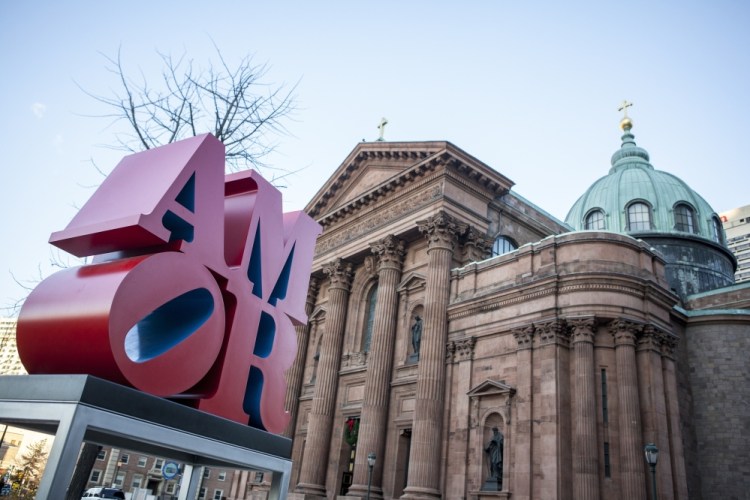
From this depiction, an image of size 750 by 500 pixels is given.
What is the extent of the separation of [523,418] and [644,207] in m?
23.0

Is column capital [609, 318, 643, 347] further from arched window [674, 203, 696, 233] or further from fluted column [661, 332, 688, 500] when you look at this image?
arched window [674, 203, 696, 233]

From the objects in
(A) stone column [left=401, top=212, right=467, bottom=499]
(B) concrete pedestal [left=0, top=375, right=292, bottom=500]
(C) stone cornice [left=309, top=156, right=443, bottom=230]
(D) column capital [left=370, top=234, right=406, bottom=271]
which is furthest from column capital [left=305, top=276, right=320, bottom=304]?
(B) concrete pedestal [left=0, top=375, right=292, bottom=500]

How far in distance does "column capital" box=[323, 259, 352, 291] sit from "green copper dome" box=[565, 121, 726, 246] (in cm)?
1712

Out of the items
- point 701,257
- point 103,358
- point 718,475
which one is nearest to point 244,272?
point 103,358

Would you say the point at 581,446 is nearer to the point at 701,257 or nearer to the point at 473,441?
the point at 473,441

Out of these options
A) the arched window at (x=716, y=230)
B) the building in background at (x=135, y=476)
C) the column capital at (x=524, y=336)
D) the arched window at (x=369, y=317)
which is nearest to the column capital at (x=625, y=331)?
the column capital at (x=524, y=336)

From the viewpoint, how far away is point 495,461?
73.9 feet

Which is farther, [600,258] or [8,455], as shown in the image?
[8,455]

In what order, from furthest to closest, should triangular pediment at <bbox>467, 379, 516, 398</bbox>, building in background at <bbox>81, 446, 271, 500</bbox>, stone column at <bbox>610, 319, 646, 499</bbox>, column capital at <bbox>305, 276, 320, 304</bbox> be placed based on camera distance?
building in background at <bbox>81, 446, 271, 500</bbox>
column capital at <bbox>305, 276, 320, 304</bbox>
triangular pediment at <bbox>467, 379, 516, 398</bbox>
stone column at <bbox>610, 319, 646, 499</bbox>

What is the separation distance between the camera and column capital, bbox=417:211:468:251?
28812 mm

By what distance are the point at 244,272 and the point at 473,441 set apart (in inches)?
677

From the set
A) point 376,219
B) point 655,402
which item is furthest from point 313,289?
point 655,402

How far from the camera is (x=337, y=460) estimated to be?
31188 millimetres

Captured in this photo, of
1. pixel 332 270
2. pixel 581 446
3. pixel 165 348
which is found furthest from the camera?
pixel 332 270
